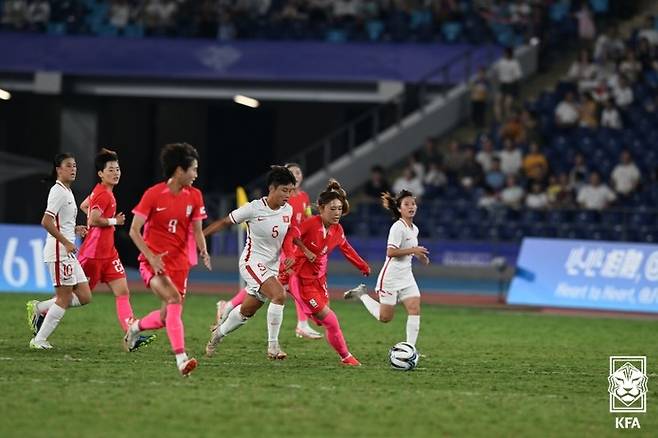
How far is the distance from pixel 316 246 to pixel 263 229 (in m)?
1.02

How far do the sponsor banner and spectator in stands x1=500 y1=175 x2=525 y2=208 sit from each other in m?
5.36

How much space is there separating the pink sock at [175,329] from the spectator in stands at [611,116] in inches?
815

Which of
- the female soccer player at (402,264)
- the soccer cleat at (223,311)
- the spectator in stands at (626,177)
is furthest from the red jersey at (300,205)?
the spectator in stands at (626,177)

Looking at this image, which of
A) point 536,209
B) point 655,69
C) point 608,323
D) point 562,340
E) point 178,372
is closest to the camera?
point 178,372

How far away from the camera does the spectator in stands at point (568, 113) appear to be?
105 ft

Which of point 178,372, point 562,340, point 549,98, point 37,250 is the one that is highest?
point 549,98

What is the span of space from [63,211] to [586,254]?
1213cm

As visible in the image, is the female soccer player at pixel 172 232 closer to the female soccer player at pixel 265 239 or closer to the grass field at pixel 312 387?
the grass field at pixel 312 387

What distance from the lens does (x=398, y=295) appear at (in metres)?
15.1

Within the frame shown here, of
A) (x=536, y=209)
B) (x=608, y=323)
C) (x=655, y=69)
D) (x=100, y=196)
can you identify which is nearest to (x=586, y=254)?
(x=608, y=323)

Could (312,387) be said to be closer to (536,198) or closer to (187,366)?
(187,366)

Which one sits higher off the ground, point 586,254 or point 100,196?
point 586,254

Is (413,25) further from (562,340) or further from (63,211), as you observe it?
(63,211)

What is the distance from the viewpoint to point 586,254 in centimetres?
2453
